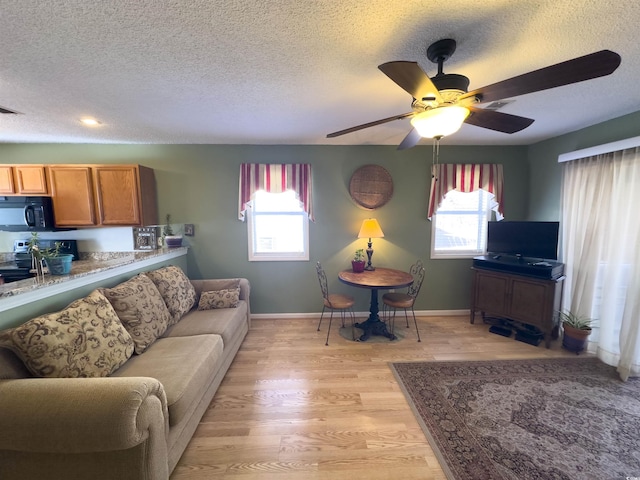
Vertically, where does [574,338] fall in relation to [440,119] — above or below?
below

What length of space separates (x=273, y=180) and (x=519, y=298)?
134 inches

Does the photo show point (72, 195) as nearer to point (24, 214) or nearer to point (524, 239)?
point (24, 214)

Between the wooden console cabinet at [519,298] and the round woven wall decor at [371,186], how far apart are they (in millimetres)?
1580

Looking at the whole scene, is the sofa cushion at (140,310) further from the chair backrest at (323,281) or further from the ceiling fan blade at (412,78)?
the ceiling fan blade at (412,78)

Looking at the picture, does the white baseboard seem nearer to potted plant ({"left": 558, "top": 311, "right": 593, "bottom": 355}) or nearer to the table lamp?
potted plant ({"left": 558, "top": 311, "right": 593, "bottom": 355})

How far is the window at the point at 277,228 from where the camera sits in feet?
11.9

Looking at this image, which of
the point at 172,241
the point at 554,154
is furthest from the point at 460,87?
the point at 172,241

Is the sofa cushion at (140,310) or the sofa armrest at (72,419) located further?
the sofa cushion at (140,310)

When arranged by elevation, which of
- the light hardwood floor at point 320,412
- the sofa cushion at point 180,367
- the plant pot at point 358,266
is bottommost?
the light hardwood floor at point 320,412

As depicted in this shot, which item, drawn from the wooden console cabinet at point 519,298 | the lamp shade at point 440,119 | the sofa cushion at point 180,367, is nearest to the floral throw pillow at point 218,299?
the sofa cushion at point 180,367

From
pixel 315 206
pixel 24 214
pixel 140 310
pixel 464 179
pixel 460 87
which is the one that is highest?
pixel 460 87

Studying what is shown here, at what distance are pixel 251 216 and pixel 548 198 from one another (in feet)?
13.2

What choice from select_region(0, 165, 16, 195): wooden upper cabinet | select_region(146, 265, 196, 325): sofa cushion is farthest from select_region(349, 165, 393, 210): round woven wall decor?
select_region(0, 165, 16, 195): wooden upper cabinet

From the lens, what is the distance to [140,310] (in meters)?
2.07
